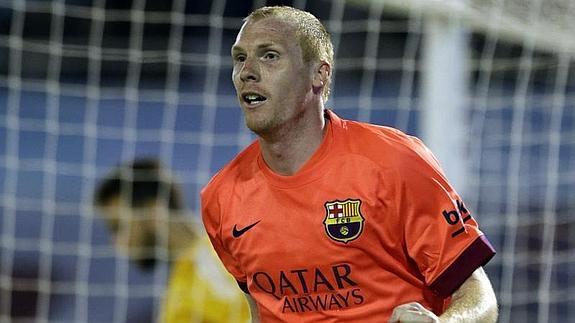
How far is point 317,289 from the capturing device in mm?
2416

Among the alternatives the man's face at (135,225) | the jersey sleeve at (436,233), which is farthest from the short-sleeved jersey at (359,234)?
the man's face at (135,225)

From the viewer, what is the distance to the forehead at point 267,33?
247cm

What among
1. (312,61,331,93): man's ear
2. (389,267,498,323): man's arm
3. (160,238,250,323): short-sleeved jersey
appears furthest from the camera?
(160,238,250,323): short-sleeved jersey

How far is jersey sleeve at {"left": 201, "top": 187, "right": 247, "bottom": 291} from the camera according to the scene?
264 centimetres

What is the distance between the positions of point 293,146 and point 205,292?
2.20m

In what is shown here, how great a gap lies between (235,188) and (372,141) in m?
0.36

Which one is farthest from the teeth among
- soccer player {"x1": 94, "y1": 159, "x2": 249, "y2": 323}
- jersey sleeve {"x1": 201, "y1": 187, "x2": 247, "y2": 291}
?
soccer player {"x1": 94, "y1": 159, "x2": 249, "y2": 323}

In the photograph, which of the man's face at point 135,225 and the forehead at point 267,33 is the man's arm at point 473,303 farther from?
the man's face at point 135,225

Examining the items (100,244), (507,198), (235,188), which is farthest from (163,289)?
(235,188)

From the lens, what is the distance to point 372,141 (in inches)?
96.6

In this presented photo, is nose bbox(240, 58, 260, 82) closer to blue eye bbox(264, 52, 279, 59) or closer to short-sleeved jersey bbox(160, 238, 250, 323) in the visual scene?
blue eye bbox(264, 52, 279, 59)

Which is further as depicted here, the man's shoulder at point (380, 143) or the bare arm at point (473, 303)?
the man's shoulder at point (380, 143)

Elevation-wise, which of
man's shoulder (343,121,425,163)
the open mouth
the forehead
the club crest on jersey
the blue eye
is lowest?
the club crest on jersey

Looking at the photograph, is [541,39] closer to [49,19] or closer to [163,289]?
[163,289]
